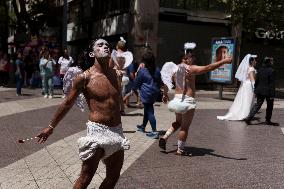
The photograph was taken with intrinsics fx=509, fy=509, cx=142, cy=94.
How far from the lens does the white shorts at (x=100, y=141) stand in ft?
15.2

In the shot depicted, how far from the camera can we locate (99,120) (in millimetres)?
4746

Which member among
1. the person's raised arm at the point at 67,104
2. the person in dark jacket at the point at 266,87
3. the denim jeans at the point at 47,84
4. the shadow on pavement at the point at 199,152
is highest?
the person's raised arm at the point at 67,104

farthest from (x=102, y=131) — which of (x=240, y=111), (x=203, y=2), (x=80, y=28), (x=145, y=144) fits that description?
(x=80, y=28)

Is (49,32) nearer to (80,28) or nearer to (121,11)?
(80,28)

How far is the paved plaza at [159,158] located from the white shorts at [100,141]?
157 cm

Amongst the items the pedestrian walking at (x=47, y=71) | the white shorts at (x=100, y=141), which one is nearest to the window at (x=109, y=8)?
the pedestrian walking at (x=47, y=71)

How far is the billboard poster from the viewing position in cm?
1936

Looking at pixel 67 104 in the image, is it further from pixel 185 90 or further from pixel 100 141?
pixel 185 90

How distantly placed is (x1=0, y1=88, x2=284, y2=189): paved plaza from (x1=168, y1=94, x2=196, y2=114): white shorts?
2.52 feet

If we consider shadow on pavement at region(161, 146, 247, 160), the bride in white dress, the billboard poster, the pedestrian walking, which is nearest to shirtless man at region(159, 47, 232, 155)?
shadow on pavement at region(161, 146, 247, 160)

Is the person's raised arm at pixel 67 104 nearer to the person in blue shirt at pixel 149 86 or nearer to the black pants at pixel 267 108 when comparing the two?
the person in blue shirt at pixel 149 86

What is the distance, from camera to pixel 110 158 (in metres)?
4.77

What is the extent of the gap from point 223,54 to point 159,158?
12493mm

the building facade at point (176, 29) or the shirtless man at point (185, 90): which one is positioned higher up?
the building facade at point (176, 29)
